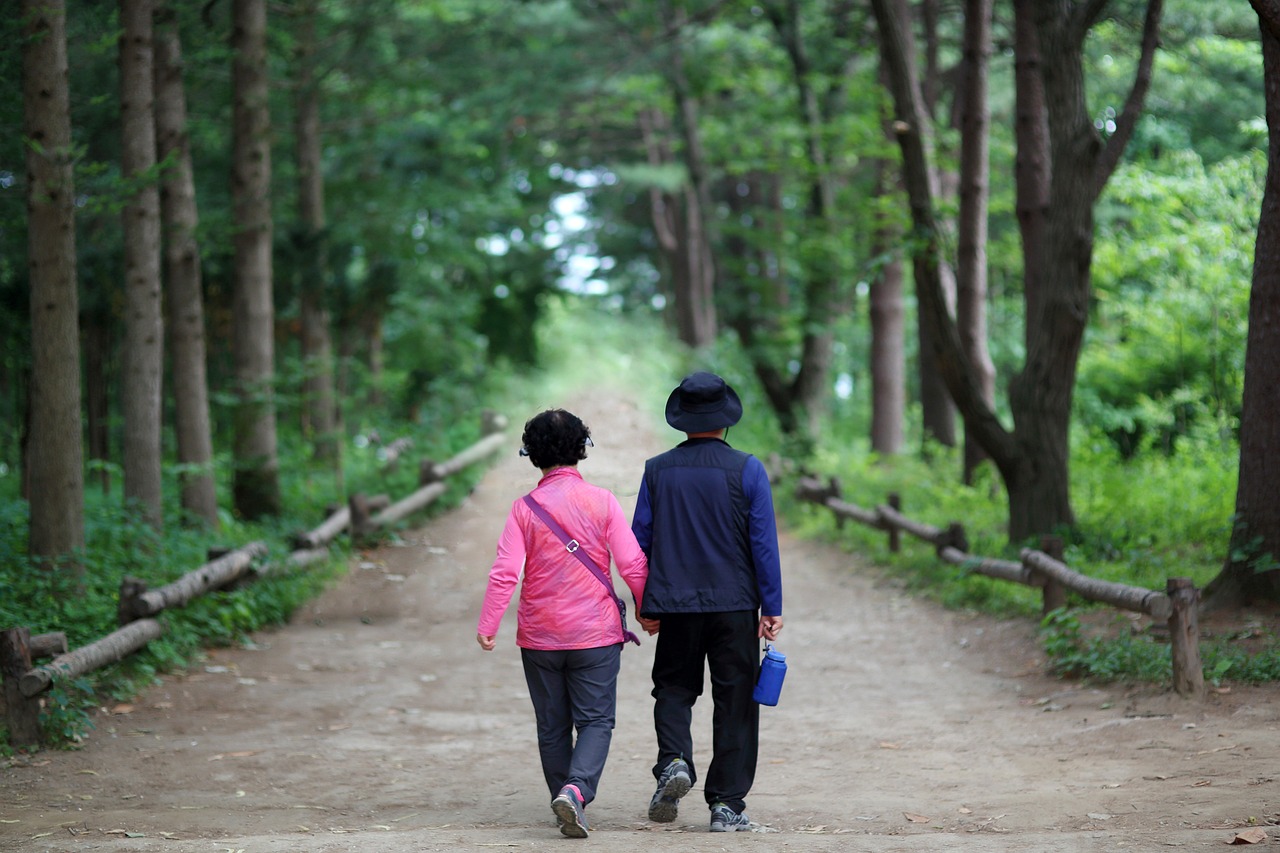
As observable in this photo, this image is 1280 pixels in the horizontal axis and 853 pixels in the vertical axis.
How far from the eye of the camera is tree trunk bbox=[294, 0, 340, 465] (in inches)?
698

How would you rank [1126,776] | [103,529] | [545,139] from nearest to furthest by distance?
[1126,776], [103,529], [545,139]

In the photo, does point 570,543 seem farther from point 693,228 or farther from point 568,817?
point 693,228

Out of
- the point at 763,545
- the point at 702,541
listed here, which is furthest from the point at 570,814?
the point at 763,545

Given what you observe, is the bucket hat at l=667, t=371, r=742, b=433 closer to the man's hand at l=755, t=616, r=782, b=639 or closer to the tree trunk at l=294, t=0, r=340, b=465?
the man's hand at l=755, t=616, r=782, b=639

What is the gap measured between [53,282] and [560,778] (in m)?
6.13

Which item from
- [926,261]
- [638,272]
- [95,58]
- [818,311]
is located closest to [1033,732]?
[926,261]

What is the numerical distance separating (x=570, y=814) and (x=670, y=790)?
624 mm

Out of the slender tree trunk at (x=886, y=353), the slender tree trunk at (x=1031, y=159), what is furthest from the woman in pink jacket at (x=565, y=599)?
the slender tree trunk at (x=886, y=353)

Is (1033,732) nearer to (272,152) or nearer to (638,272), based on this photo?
(272,152)

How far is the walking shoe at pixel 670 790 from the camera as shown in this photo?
5402mm

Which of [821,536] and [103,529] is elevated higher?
[103,529]

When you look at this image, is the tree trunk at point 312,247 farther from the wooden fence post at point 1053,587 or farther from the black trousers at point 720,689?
the black trousers at point 720,689

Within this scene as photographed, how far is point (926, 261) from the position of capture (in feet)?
39.6

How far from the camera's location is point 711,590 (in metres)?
5.36
